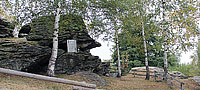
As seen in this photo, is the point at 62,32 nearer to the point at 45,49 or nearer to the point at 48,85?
the point at 45,49

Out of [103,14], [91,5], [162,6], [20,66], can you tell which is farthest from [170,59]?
[20,66]

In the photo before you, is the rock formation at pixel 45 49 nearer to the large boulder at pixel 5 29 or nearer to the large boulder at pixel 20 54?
the large boulder at pixel 20 54

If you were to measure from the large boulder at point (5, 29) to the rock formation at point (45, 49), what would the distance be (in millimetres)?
930

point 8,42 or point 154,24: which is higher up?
point 154,24

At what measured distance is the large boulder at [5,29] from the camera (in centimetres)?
1006

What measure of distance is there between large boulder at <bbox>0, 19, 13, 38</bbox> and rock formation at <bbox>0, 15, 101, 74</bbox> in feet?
3.05

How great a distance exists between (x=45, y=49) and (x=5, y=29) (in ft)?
12.6

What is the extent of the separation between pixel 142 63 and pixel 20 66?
798 inches

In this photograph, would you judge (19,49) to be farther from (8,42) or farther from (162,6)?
(162,6)

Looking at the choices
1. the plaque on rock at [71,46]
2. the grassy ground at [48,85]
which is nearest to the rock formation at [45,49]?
the plaque on rock at [71,46]

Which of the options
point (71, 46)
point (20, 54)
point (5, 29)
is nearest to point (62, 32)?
point (71, 46)

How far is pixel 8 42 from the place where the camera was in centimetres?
856

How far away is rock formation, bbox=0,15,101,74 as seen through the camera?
813 centimetres

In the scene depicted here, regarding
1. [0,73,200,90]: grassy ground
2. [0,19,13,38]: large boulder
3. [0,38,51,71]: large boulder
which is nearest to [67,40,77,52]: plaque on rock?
[0,38,51,71]: large boulder
